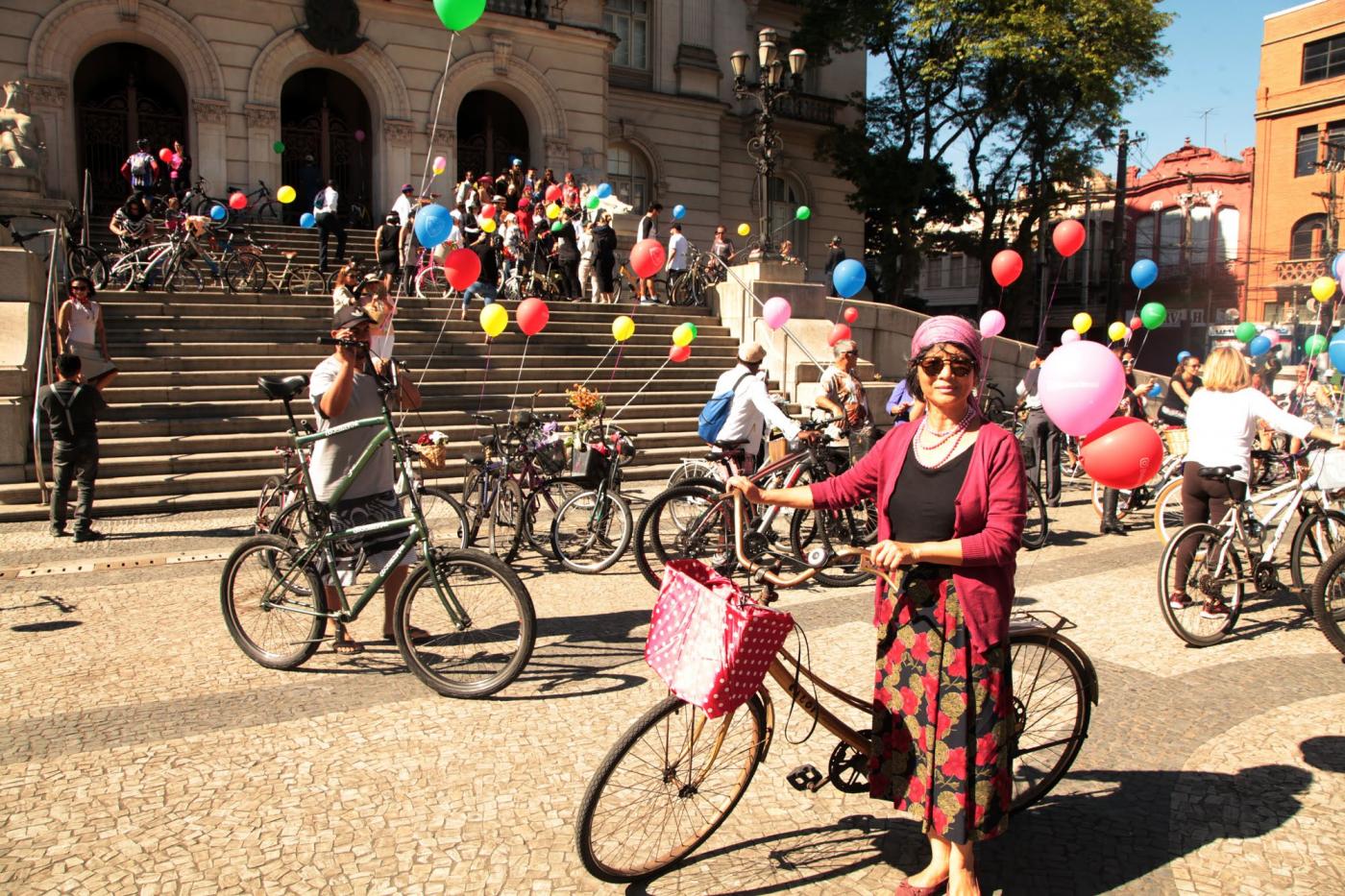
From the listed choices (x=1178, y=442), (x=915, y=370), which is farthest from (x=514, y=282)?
(x=915, y=370)

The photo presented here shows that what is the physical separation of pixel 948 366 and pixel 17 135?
1538 cm

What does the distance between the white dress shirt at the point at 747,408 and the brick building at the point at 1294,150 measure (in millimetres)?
37556

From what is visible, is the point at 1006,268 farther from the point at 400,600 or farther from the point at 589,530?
the point at 400,600

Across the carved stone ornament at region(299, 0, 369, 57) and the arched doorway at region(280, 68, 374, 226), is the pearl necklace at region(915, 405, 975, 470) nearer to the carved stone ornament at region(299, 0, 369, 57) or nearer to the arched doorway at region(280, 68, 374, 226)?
the arched doorway at region(280, 68, 374, 226)

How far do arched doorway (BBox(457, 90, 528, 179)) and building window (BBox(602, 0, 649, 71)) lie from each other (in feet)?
16.8

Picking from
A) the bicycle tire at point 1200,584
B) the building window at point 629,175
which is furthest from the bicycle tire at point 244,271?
the building window at point 629,175

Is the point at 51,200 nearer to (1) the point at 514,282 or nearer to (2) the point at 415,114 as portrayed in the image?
(1) the point at 514,282

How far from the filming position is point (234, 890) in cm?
308

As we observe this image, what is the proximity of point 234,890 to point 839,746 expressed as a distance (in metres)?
2.07

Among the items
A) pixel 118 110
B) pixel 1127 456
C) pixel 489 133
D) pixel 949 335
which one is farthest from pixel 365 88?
pixel 949 335

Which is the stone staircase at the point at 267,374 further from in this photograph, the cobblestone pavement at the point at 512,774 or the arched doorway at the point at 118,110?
the arched doorway at the point at 118,110

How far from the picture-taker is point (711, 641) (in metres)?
2.76

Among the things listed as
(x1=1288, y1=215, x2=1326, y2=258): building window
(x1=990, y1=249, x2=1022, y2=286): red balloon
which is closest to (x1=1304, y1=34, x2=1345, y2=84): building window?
(x1=1288, y1=215, x2=1326, y2=258): building window

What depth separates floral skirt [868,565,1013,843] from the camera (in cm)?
288
